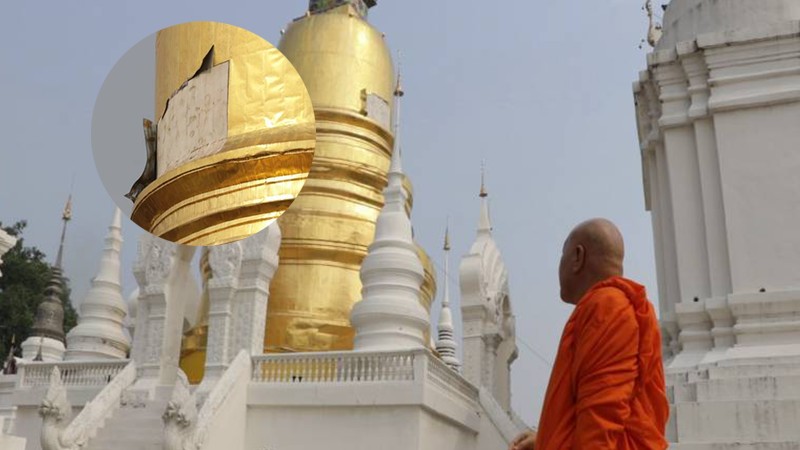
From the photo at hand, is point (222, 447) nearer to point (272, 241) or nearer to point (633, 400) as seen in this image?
point (272, 241)

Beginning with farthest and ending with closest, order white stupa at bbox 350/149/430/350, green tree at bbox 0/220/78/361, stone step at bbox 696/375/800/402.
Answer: green tree at bbox 0/220/78/361, white stupa at bbox 350/149/430/350, stone step at bbox 696/375/800/402

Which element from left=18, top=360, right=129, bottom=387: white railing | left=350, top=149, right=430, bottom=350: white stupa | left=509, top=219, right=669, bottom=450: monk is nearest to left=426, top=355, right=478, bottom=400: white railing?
left=350, top=149, right=430, bottom=350: white stupa

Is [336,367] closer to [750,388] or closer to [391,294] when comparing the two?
[391,294]

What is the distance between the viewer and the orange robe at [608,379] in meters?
2.04

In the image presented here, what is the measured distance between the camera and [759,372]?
6.96 m

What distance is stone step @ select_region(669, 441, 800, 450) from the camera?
6207 mm

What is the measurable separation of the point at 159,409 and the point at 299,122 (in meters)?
10.6

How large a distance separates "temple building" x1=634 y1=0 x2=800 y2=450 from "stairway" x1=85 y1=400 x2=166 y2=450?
7.04 metres

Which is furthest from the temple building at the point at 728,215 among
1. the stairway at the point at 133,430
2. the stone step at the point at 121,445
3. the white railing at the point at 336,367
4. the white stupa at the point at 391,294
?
the stairway at the point at 133,430

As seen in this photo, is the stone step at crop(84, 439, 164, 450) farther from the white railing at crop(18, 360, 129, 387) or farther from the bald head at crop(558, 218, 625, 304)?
the bald head at crop(558, 218, 625, 304)

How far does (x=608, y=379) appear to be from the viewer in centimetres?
207

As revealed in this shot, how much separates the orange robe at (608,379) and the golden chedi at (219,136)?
947mm

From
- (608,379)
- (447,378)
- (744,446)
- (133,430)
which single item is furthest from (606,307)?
(133,430)

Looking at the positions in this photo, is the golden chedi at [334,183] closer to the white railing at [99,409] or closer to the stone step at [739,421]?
the white railing at [99,409]
